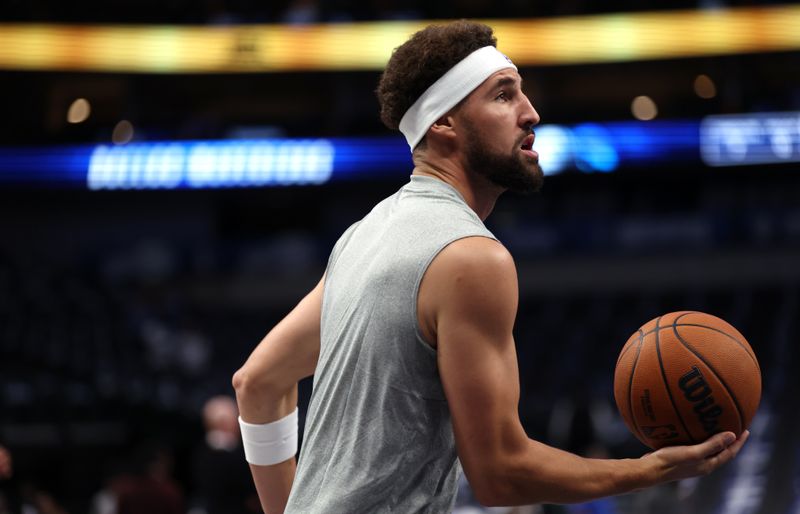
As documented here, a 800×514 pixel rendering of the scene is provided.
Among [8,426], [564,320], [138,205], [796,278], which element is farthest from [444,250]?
[138,205]

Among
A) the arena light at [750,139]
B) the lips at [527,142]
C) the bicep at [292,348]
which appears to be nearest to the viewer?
the lips at [527,142]

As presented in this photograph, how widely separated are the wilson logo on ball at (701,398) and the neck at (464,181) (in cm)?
54

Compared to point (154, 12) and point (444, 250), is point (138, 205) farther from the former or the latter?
point (444, 250)

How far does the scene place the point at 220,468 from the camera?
6180 mm

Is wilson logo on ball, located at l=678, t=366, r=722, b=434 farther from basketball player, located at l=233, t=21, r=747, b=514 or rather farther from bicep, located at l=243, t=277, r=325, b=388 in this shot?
bicep, located at l=243, t=277, r=325, b=388

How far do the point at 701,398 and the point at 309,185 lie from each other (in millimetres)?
13567

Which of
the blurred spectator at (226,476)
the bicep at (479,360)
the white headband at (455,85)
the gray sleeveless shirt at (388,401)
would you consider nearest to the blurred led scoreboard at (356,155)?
the blurred spectator at (226,476)

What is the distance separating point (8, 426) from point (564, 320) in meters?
8.15

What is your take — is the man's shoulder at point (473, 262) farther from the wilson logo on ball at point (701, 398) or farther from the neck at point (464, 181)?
the wilson logo on ball at point (701, 398)

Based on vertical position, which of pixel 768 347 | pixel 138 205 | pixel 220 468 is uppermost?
pixel 220 468

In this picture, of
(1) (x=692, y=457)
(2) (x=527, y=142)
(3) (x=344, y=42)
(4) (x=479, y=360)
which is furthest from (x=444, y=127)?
(3) (x=344, y=42)

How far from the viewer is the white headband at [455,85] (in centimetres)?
222

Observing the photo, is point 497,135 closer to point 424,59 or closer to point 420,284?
point 424,59

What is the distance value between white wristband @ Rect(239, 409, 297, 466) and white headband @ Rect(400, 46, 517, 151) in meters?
0.80
